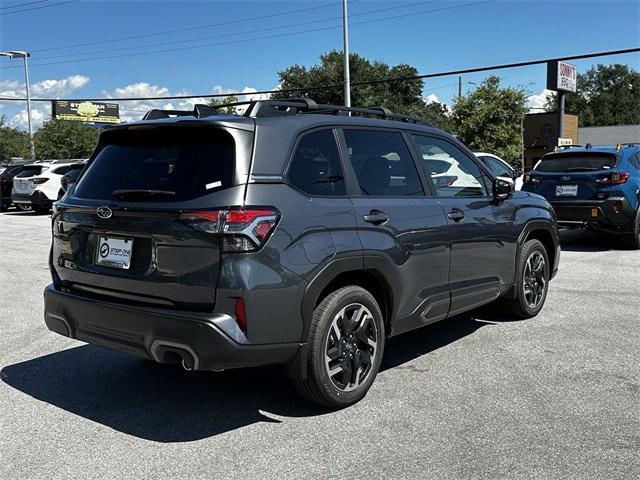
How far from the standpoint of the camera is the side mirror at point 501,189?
17.6 feet

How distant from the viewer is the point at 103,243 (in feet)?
12.5

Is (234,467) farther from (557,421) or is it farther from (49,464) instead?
(557,421)

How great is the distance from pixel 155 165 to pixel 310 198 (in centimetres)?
94

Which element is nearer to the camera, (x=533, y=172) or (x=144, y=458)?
(x=144, y=458)

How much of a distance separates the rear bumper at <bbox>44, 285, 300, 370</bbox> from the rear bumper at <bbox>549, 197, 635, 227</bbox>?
7.84 m

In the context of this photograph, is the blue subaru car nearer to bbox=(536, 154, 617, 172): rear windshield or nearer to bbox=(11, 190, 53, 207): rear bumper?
bbox=(536, 154, 617, 172): rear windshield

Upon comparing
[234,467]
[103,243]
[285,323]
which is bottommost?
[234,467]

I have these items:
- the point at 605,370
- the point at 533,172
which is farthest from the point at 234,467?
the point at 533,172

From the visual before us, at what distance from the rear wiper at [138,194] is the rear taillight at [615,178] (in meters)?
8.36

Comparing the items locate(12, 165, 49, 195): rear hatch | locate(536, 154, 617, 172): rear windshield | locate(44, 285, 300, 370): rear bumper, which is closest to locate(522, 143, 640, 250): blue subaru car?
locate(536, 154, 617, 172): rear windshield

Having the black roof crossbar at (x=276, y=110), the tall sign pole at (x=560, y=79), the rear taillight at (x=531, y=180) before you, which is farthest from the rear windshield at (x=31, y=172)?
the tall sign pole at (x=560, y=79)

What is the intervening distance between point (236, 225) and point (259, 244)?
6.2 inches

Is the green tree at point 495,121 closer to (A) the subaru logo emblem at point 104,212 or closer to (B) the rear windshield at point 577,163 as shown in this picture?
(B) the rear windshield at point 577,163

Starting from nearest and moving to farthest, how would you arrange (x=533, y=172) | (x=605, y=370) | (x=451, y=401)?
(x=451, y=401)
(x=605, y=370)
(x=533, y=172)
